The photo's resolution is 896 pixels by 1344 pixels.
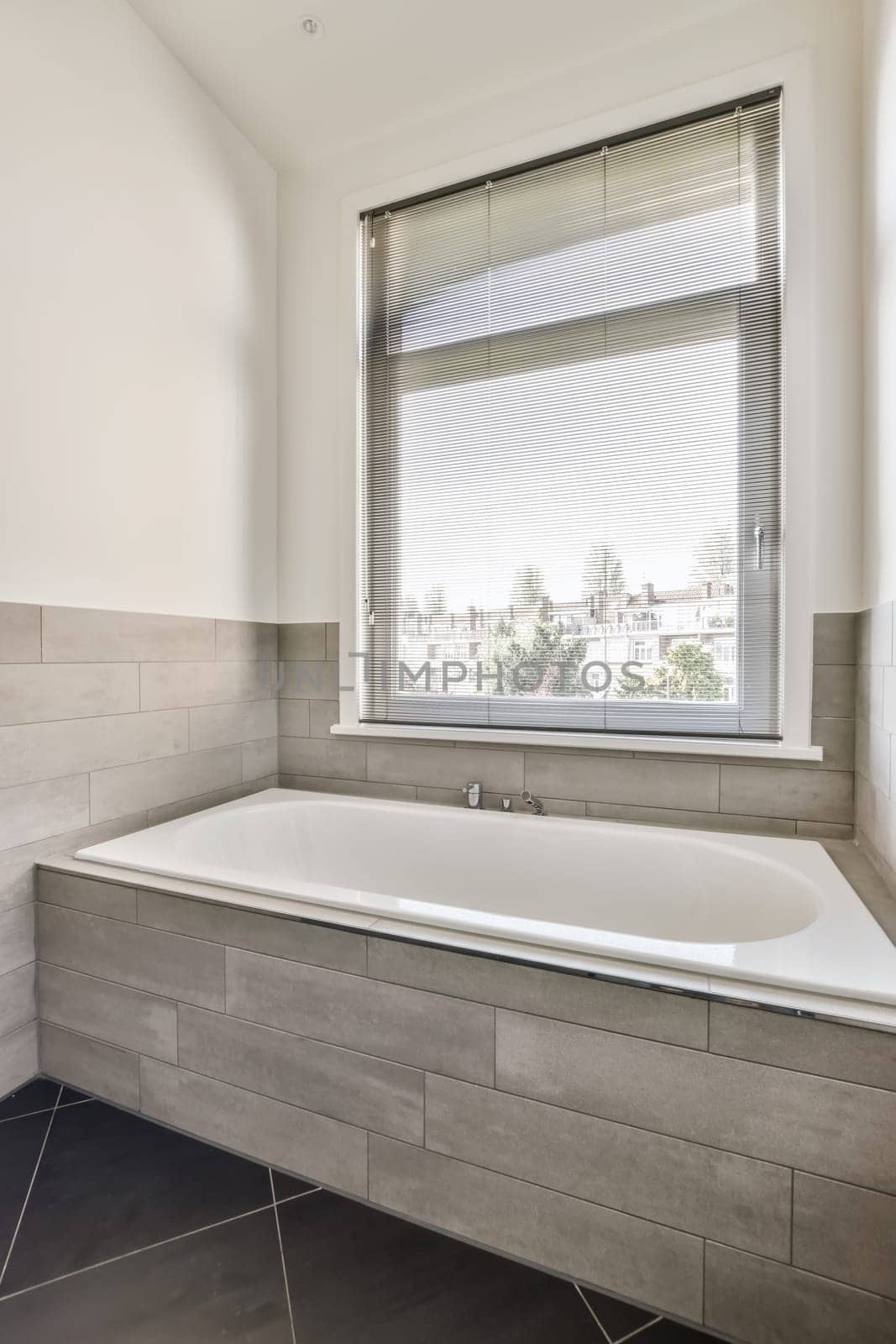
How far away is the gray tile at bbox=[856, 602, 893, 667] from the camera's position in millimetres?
1570

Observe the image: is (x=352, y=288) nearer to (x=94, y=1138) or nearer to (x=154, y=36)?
(x=154, y=36)

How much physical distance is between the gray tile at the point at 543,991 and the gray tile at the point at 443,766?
110 cm

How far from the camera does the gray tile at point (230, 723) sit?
91.9 inches

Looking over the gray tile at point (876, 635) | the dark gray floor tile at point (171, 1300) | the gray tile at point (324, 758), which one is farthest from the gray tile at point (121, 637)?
the gray tile at point (876, 635)

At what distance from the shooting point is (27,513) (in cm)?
170

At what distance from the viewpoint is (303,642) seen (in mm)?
2713

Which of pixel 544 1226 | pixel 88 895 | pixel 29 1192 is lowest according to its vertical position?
pixel 29 1192

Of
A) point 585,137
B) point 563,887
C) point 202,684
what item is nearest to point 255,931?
point 563,887

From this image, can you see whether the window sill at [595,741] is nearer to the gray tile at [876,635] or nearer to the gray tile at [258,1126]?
the gray tile at [876,635]

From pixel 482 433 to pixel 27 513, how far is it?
1517 millimetres

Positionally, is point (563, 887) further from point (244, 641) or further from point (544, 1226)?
point (244, 641)

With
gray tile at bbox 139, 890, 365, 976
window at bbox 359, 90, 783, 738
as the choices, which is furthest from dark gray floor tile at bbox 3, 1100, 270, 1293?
window at bbox 359, 90, 783, 738

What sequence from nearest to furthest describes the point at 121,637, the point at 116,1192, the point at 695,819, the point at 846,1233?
the point at 846,1233
the point at 116,1192
the point at 121,637
the point at 695,819

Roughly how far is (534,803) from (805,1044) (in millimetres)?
1263
